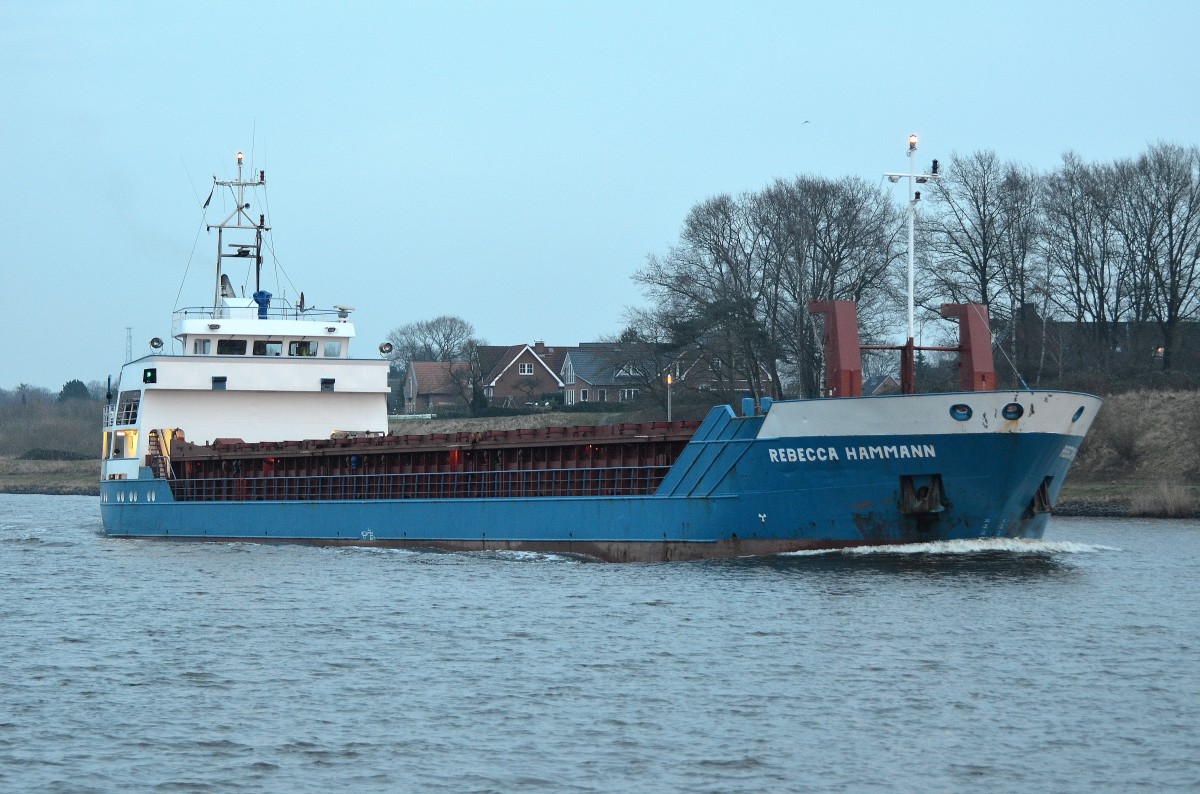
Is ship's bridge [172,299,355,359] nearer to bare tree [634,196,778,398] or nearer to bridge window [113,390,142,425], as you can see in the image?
bridge window [113,390,142,425]

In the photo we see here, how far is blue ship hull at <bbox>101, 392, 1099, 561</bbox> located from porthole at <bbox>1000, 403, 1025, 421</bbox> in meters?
0.08

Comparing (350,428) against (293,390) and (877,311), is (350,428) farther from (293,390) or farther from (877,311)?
(877,311)

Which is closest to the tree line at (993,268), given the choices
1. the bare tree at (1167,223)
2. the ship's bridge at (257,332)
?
the bare tree at (1167,223)

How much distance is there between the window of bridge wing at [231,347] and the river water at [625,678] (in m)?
12.4

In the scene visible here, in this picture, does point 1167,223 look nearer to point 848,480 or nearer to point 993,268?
point 993,268

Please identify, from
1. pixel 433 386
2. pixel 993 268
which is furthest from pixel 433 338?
pixel 993 268

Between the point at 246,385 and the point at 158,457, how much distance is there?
9.45ft

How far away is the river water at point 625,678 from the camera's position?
1223 centimetres

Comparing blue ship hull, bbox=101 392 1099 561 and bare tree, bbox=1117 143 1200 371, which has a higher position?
bare tree, bbox=1117 143 1200 371

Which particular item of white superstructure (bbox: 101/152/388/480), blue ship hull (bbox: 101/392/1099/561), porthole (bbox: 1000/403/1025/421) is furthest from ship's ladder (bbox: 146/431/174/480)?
porthole (bbox: 1000/403/1025/421)

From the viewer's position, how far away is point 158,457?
36969 mm

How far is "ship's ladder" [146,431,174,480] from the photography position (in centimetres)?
3688

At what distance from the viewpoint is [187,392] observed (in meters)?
37.5

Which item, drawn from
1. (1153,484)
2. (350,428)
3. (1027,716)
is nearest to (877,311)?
(1153,484)
